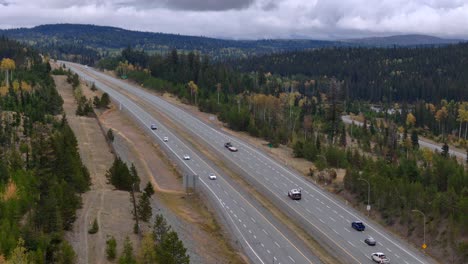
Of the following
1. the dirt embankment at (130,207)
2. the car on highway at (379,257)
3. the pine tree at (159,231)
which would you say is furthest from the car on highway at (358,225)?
the pine tree at (159,231)

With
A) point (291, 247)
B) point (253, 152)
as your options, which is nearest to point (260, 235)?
point (291, 247)

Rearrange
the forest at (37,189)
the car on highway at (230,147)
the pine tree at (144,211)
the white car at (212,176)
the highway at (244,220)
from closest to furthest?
the forest at (37,189)
the highway at (244,220)
the pine tree at (144,211)
the white car at (212,176)
the car on highway at (230,147)

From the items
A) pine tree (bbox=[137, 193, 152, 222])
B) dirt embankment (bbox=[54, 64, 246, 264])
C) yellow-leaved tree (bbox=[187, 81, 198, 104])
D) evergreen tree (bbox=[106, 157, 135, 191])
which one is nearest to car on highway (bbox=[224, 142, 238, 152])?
dirt embankment (bbox=[54, 64, 246, 264])

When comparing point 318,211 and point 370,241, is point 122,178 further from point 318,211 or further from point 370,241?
point 370,241

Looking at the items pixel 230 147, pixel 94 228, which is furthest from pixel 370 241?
pixel 230 147

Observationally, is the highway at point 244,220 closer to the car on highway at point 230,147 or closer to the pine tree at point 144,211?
the car on highway at point 230,147

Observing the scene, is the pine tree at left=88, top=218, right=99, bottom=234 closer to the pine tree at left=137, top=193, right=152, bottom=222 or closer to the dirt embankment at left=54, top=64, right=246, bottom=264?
the dirt embankment at left=54, top=64, right=246, bottom=264
